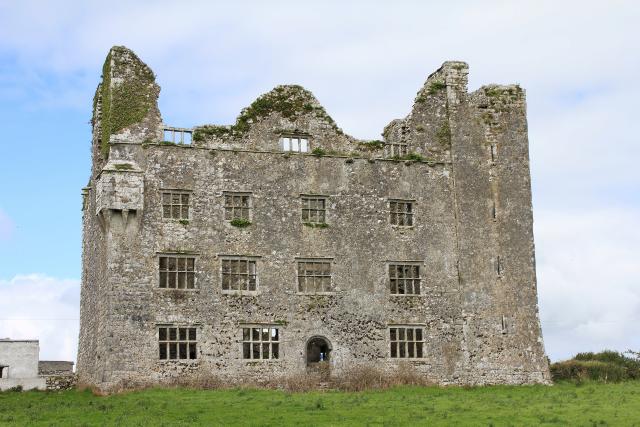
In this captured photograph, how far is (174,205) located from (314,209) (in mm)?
5802

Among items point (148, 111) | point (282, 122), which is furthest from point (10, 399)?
point (282, 122)

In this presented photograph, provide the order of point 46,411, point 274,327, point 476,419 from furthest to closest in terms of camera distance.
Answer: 1. point 274,327
2. point 46,411
3. point 476,419

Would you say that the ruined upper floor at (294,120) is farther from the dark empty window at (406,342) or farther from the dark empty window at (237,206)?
the dark empty window at (406,342)

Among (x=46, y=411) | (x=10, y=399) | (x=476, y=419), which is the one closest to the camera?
(x=476, y=419)

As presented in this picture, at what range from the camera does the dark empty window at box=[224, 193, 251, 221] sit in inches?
1507

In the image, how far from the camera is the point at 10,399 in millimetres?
35562

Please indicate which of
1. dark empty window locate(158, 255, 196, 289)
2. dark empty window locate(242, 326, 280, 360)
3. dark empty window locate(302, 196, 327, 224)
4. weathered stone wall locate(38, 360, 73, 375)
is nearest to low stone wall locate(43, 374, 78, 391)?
dark empty window locate(158, 255, 196, 289)

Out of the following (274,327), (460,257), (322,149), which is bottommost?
(274,327)

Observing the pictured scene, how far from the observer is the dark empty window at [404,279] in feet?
131

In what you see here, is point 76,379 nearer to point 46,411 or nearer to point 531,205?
point 46,411

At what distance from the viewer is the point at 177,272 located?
37156mm

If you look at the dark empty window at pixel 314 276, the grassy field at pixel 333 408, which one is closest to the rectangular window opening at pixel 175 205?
the dark empty window at pixel 314 276

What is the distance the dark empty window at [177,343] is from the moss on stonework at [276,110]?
7.69 m

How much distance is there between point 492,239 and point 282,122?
10560 mm
